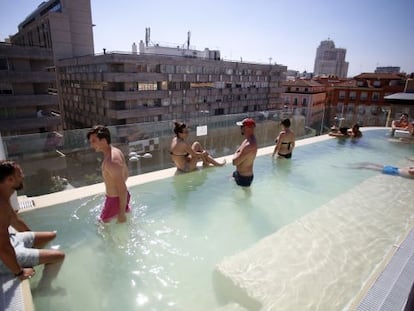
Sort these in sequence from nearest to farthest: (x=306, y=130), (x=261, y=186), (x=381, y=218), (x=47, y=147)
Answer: (x=381, y=218) < (x=261, y=186) < (x=47, y=147) < (x=306, y=130)

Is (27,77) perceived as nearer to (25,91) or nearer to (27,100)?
(25,91)

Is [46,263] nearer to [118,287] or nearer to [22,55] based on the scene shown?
[118,287]

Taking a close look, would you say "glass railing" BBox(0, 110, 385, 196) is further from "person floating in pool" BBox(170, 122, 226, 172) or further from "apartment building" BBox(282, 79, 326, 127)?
"apartment building" BBox(282, 79, 326, 127)

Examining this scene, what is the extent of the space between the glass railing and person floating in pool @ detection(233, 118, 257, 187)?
2.45 meters

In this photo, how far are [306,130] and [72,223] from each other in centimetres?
1177

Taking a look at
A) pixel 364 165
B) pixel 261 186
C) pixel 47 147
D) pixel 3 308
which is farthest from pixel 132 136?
pixel 364 165

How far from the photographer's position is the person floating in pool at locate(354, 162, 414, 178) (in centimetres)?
651

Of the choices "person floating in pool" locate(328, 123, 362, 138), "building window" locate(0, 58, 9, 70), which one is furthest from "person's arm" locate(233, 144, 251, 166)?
"building window" locate(0, 58, 9, 70)

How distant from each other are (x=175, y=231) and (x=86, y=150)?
4639mm

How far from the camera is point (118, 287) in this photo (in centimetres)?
289

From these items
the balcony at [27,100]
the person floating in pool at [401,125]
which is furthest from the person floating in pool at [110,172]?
the balcony at [27,100]

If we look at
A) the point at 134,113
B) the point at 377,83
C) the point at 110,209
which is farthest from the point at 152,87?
the point at 377,83

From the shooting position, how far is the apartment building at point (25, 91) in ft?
70.9

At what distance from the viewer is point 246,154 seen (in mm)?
5156
